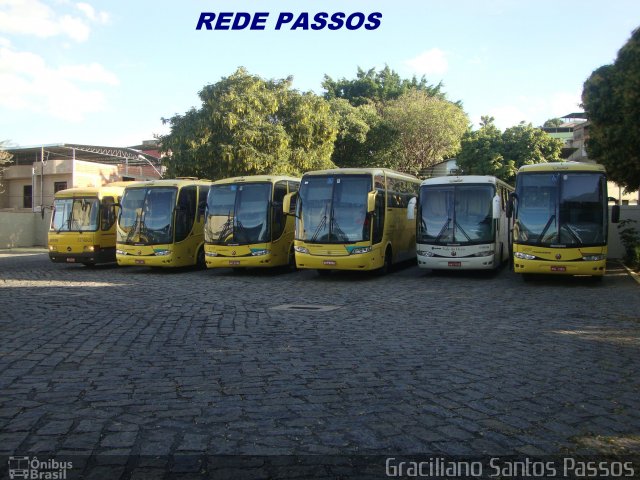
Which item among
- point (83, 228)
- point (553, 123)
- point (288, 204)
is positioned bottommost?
point (83, 228)

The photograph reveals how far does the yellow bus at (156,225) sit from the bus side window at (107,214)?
1846 millimetres

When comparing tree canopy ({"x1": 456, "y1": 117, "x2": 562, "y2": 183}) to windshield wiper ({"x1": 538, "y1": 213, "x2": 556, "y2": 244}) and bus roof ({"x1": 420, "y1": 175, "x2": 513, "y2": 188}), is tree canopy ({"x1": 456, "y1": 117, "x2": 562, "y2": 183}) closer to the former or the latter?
bus roof ({"x1": 420, "y1": 175, "x2": 513, "y2": 188})

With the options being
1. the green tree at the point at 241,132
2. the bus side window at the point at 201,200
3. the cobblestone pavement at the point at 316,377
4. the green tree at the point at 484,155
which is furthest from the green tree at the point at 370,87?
the cobblestone pavement at the point at 316,377

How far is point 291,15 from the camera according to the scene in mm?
12078

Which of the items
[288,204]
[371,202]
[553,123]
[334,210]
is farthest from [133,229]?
[553,123]

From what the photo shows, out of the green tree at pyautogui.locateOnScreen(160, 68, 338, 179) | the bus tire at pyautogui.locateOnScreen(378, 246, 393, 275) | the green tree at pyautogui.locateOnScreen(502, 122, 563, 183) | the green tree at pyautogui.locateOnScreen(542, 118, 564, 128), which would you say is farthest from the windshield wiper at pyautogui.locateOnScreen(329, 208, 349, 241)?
the green tree at pyautogui.locateOnScreen(542, 118, 564, 128)

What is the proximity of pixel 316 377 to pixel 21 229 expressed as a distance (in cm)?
3730

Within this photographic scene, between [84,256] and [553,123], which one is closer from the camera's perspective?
[84,256]

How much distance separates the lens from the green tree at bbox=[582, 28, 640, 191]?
643 inches

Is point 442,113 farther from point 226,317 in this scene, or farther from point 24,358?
point 24,358

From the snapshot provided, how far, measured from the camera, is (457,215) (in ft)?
57.7

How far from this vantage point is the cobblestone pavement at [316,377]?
457 cm

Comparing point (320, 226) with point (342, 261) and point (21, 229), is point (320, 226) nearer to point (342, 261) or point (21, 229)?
point (342, 261)

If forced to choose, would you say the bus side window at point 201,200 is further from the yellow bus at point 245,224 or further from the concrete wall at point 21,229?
the concrete wall at point 21,229
